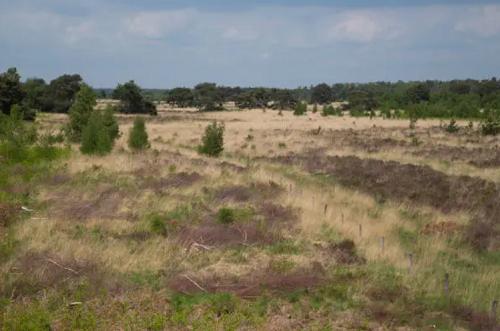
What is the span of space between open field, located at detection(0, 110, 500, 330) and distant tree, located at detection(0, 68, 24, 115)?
32.0 metres

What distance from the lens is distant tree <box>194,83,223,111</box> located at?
91.9 m

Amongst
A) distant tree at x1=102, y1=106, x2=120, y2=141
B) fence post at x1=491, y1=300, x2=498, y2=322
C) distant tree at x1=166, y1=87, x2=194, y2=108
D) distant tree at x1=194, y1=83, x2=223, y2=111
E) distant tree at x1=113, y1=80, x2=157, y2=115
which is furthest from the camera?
distant tree at x1=166, y1=87, x2=194, y2=108

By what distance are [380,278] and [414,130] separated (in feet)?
125

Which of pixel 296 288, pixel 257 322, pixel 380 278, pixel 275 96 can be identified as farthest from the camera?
pixel 275 96

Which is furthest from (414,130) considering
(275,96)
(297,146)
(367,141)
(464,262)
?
(275,96)

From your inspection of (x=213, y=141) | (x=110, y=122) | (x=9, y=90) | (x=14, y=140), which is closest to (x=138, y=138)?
(x=110, y=122)

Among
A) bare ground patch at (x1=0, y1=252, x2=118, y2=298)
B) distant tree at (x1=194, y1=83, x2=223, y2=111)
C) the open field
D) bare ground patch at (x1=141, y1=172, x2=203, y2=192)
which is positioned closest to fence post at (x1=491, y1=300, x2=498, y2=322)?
the open field

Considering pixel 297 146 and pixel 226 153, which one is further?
pixel 297 146

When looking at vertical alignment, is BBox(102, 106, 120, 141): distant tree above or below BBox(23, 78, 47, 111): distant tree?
below

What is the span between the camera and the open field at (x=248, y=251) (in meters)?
8.24

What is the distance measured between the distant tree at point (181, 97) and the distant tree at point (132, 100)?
27.7m

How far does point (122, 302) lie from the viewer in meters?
8.30

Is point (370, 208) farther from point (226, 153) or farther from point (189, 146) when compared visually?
point (189, 146)

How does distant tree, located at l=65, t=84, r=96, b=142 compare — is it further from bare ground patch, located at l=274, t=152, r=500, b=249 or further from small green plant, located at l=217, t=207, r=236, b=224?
Answer: small green plant, located at l=217, t=207, r=236, b=224
